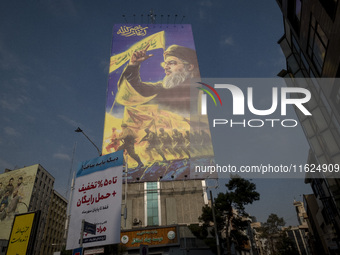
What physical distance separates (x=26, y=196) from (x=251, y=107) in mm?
63968

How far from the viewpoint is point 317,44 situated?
45.3 ft

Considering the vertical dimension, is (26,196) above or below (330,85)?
above

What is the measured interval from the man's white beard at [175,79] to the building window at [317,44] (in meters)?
34.7

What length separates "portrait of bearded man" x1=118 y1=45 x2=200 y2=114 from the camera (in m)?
46.9

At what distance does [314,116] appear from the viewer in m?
17.5

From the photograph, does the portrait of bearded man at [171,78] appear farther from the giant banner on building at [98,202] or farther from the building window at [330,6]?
the building window at [330,6]

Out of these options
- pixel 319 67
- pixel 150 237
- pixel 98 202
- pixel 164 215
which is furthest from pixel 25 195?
pixel 319 67

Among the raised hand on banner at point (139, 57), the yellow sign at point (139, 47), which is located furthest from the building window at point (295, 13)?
the yellow sign at point (139, 47)

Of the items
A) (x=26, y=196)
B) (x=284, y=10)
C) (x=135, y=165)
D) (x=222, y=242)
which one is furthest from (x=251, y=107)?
(x=26, y=196)

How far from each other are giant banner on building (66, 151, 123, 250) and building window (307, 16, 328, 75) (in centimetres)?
1324

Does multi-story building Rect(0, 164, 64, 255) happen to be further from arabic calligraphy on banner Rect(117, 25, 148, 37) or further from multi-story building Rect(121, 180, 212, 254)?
arabic calligraphy on banner Rect(117, 25, 148, 37)

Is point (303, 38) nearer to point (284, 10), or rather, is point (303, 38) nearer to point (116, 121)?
point (284, 10)

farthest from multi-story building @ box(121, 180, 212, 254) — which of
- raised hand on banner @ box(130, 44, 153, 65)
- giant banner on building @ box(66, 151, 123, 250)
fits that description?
raised hand on banner @ box(130, 44, 153, 65)

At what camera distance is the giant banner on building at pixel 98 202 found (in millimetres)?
14625
